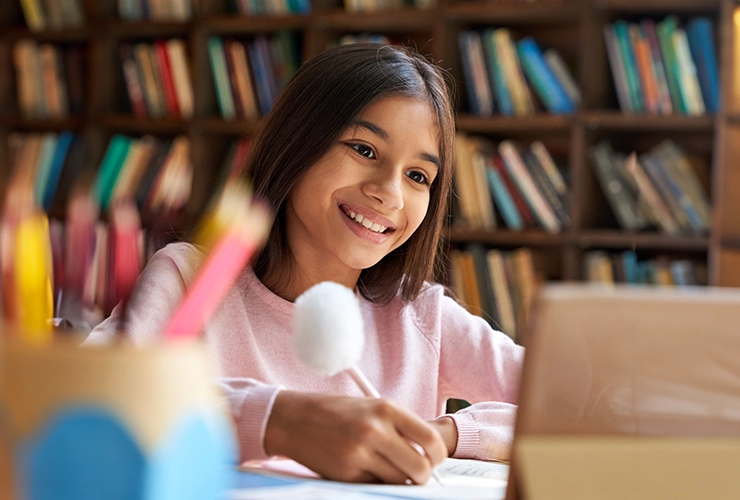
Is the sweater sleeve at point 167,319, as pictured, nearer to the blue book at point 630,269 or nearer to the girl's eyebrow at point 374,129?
the girl's eyebrow at point 374,129

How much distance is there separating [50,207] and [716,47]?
2141 millimetres

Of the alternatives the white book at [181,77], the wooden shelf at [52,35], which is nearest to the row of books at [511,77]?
the white book at [181,77]

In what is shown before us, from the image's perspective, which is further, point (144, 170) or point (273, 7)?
point (144, 170)

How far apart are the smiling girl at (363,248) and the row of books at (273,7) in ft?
4.70

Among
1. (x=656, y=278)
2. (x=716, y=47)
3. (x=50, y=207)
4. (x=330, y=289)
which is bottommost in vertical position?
(x=656, y=278)

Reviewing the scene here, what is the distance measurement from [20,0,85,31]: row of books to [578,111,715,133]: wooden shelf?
175 centimetres

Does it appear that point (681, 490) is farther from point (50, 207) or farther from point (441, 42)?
point (50, 207)

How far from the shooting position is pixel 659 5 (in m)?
2.44

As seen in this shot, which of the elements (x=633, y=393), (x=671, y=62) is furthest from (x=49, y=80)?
(x=633, y=393)

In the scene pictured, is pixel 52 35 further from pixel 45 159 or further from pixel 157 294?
pixel 157 294

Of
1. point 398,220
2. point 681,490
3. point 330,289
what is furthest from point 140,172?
point 681,490

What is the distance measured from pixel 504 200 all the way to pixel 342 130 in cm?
138

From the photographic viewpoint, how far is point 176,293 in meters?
1.21

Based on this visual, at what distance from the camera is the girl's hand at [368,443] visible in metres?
0.73
